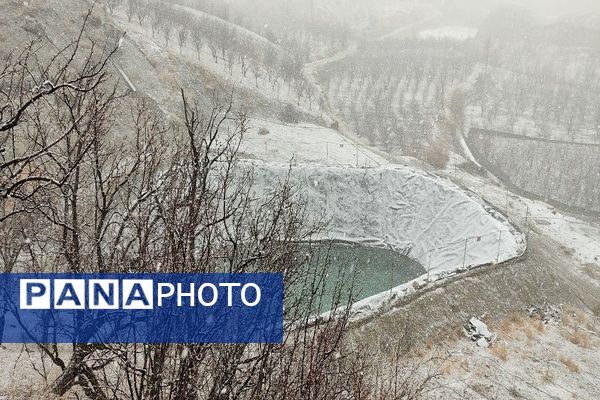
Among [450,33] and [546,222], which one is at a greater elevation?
[450,33]

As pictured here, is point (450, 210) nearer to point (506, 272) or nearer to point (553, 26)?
point (506, 272)

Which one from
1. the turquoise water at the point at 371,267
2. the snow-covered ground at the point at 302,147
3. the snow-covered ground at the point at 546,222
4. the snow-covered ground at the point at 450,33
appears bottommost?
the turquoise water at the point at 371,267

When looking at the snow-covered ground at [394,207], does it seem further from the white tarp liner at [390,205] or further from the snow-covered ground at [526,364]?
the snow-covered ground at [526,364]

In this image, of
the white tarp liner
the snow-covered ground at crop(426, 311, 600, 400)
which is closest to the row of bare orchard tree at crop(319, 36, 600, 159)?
the white tarp liner

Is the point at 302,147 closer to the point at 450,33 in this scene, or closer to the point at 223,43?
the point at 223,43

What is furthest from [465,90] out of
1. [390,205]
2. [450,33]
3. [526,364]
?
[526,364]

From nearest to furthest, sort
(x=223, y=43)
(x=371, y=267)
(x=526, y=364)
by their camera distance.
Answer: (x=526, y=364)
(x=371, y=267)
(x=223, y=43)

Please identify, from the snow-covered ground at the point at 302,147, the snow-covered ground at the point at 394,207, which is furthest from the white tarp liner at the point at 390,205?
the snow-covered ground at the point at 302,147

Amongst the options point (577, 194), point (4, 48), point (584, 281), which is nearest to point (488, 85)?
point (577, 194)
